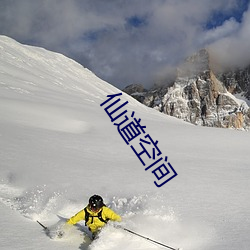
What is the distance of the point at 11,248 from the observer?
15.7 ft

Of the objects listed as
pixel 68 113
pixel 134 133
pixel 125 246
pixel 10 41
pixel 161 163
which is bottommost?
pixel 125 246

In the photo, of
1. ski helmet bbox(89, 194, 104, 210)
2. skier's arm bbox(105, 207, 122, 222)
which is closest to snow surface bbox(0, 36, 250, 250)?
skier's arm bbox(105, 207, 122, 222)

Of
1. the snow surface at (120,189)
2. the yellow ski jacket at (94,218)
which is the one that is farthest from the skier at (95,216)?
the snow surface at (120,189)

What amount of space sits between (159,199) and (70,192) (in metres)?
2.18

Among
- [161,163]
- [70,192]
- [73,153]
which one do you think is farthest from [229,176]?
[73,153]

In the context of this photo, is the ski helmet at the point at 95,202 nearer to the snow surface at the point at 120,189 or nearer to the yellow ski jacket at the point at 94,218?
the yellow ski jacket at the point at 94,218

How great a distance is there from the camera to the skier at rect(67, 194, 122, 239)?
583 centimetres

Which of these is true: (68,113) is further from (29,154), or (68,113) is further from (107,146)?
(29,154)

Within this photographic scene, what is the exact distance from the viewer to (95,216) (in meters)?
5.92

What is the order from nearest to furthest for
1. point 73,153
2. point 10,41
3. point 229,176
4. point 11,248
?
point 11,248
point 229,176
point 73,153
point 10,41

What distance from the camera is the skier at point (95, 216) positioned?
5.83m

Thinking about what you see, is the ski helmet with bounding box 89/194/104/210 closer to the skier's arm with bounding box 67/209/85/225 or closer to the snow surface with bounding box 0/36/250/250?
the skier's arm with bounding box 67/209/85/225

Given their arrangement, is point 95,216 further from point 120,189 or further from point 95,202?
point 120,189

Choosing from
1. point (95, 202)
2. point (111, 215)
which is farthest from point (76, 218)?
point (111, 215)
